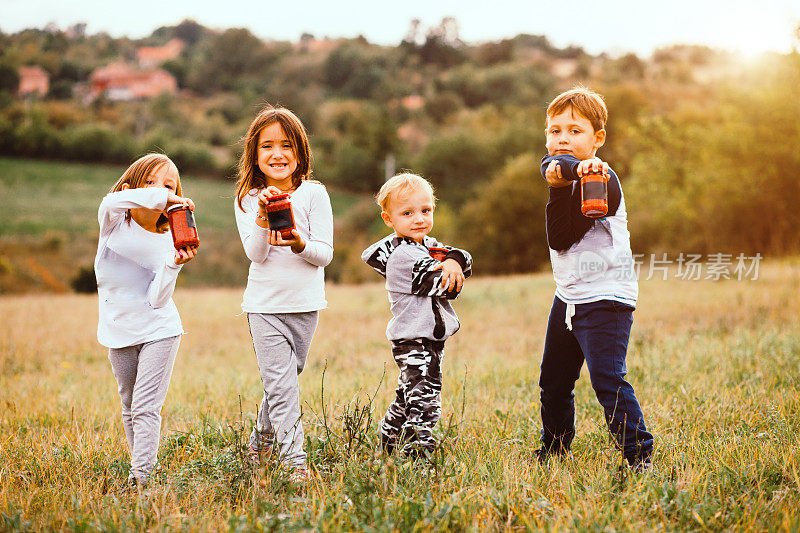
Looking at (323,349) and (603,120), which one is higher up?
(603,120)

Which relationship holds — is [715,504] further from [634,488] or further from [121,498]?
[121,498]

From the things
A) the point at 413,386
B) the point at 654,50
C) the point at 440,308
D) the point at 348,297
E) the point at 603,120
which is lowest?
the point at 348,297

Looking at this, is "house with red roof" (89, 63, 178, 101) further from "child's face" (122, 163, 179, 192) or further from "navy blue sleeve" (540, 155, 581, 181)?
"navy blue sleeve" (540, 155, 581, 181)

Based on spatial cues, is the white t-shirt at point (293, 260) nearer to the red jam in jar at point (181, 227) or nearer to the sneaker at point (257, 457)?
the red jam in jar at point (181, 227)

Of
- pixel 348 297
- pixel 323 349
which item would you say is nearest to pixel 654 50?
pixel 348 297

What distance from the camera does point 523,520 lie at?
9.47ft

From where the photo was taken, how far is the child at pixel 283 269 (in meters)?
3.57

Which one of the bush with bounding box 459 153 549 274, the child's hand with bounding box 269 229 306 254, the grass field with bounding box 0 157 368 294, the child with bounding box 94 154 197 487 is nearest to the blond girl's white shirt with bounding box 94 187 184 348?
the child with bounding box 94 154 197 487

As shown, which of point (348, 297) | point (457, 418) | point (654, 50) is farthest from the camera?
point (654, 50)

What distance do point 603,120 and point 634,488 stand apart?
2.05m

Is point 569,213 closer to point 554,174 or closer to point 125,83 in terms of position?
point 554,174

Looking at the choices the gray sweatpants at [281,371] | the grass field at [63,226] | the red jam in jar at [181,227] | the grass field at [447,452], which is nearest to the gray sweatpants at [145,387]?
the grass field at [447,452]

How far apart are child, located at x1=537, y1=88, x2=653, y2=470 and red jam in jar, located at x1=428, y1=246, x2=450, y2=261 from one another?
606mm

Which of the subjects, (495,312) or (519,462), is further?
(495,312)
